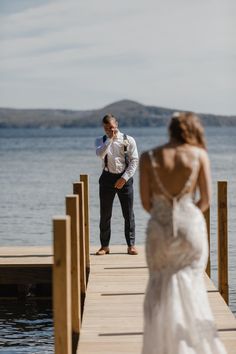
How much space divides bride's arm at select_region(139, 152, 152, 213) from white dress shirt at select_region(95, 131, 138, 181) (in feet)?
18.0

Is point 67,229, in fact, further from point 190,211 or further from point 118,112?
Result: point 118,112

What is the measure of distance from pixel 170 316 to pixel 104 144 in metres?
5.62

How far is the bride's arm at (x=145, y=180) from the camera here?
7.30 m

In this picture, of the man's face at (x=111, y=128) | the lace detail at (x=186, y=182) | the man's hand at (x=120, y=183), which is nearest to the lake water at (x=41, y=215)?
the man's hand at (x=120, y=183)

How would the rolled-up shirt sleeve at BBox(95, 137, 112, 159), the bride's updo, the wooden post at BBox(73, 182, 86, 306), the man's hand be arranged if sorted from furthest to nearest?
the man's hand < the rolled-up shirt sleeve at BBox(95, 137, 112, 159) < the wooden post at BBox(73, 182, 86, 306) < the bride's updo

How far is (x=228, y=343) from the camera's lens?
895 centimetres

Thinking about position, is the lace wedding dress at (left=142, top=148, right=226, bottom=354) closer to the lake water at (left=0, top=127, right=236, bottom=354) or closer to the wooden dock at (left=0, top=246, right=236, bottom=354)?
the wooden dock at (left=0, top=246, right=236, bottom=354)

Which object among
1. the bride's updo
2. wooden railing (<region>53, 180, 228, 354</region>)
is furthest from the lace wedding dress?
wooden railing (<region>53, 180, 228, 354</region>)

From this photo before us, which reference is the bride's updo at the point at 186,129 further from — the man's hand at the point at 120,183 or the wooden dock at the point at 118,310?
the man's hand at the point at 120,183

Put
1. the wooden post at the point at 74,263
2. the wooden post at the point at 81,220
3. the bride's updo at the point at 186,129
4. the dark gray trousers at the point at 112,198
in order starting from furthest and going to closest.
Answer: the dark gray trousers at the point at 112,198 → the wooden post at the point at 81,220 → the wooden post at the point at 74,263 → the bride's updo at the point at 186,129

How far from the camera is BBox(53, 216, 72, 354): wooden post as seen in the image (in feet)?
23.5

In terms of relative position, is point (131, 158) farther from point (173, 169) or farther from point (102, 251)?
point (173, 169)

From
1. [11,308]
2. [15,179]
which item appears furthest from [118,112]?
[11,308]

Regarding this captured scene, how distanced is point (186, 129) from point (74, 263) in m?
2.80
